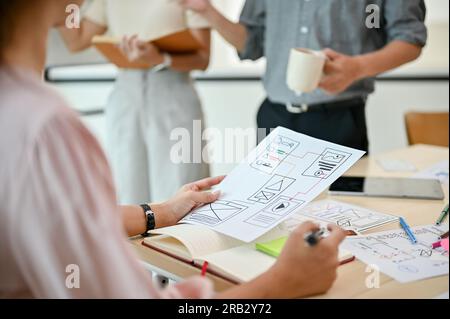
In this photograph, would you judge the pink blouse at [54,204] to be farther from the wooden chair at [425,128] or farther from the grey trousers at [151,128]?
the wooden chair at [425,128]

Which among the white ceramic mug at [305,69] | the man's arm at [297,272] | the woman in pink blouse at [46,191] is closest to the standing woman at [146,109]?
the white ceramic mug at [305,69]

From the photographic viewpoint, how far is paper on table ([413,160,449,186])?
1.42 m

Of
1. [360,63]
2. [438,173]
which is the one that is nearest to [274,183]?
[360,63]

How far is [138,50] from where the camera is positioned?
5.80 ft

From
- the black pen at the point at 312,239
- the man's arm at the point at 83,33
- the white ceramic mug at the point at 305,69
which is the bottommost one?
the black pen at the point at 312,239

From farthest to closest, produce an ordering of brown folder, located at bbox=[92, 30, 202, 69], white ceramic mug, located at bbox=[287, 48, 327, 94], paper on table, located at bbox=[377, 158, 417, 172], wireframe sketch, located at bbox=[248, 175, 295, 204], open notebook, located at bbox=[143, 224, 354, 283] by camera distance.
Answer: brown folder, located at bbox=[92, 30, 202, 69] → paper on table, located at bbox=[377, 158, 417, 172] → white ceramic mug, located at bbox=[287, 48, 327, 94] → wireframe sketch, located at bbox=[248, 175, 295, 204] → open notebook, located at bbox=[143, 224, 354, 283]

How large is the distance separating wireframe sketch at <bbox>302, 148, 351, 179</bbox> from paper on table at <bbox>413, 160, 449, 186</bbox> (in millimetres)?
579

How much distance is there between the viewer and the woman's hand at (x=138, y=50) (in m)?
1.76

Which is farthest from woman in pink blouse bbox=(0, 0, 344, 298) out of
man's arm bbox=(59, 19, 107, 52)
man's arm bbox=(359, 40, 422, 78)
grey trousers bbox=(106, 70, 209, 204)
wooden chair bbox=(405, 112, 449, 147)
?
wooden chair bbox=(405, 112, 449, 147)

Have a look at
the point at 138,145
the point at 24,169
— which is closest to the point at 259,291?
the point at 24,169

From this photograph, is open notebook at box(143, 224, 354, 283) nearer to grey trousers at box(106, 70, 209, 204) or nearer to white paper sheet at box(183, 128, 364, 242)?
white paper sheet at box(183, 128, 364, 242)

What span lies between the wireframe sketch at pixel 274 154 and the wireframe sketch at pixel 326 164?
6 centimetres
